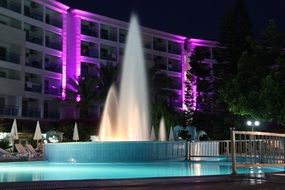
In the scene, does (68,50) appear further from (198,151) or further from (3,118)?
(198,151)

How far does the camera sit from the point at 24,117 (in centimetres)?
5109

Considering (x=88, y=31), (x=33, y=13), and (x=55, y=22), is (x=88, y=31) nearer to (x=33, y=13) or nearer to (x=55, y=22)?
(x=55, y=22)

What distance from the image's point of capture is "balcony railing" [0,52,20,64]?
1932 inches

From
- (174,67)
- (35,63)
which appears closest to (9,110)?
(35,63)

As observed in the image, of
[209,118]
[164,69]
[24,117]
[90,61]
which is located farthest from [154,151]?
[164,69]

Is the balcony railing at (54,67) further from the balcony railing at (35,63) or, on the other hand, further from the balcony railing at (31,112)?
the balcony railing at (31,112)

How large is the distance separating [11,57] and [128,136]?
32783mm

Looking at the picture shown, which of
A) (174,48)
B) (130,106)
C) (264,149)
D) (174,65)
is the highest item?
(174,48)

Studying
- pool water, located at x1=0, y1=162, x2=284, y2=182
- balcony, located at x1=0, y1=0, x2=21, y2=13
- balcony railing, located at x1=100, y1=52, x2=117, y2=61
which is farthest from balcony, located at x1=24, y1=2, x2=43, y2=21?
pool water, located at x1=0, y1=162, x2=284, y2=182

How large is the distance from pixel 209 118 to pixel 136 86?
36.2 meters

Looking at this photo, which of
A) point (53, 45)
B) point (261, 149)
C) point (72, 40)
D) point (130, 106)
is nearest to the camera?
point (261, 149)

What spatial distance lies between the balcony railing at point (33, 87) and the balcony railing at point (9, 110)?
391 cm

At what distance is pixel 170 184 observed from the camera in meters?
9.02

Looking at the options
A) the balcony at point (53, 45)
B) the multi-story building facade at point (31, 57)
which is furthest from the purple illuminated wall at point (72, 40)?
the balcony at point (53, 45)
